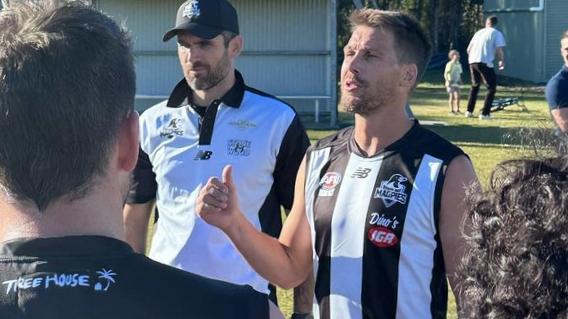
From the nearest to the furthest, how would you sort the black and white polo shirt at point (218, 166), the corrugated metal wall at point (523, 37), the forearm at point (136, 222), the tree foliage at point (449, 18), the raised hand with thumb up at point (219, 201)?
the raised hand with thumb up at point (219, 201) → the black and white polo shirt at point (218, 166) → the forearm at point (136, 222) → the corrugated metal wall at point (523, 37) → the tree foliage at point (449, 18)

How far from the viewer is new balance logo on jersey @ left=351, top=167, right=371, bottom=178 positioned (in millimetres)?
3670

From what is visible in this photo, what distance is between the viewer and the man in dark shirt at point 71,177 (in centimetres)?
185

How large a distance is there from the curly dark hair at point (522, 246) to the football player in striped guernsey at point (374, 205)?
5.35ft

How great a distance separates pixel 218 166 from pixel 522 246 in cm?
283

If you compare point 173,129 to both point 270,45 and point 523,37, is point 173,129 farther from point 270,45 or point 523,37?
point 523,37

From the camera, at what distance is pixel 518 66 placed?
4034 centimetres

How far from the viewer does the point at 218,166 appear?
172 inches

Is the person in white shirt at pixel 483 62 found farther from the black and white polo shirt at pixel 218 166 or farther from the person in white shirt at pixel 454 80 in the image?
the black and white polo shirt at pixel 218 166

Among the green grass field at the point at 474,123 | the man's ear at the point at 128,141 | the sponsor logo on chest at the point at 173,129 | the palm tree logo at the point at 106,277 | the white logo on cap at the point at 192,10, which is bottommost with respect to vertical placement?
the green grass field at the point at 474,123

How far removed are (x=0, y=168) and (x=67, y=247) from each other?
20 cm

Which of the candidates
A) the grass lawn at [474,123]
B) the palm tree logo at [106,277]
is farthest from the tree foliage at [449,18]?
the palm tree logo at [106,277]

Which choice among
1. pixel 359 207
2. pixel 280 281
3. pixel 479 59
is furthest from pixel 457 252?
pixel 479 59

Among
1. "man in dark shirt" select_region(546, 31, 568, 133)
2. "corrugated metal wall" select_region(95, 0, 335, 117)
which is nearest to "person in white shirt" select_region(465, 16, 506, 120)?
"corrugated metal wall" select_region(95, 0, 335, 117)

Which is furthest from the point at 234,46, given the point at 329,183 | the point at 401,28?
the point at 329,183
